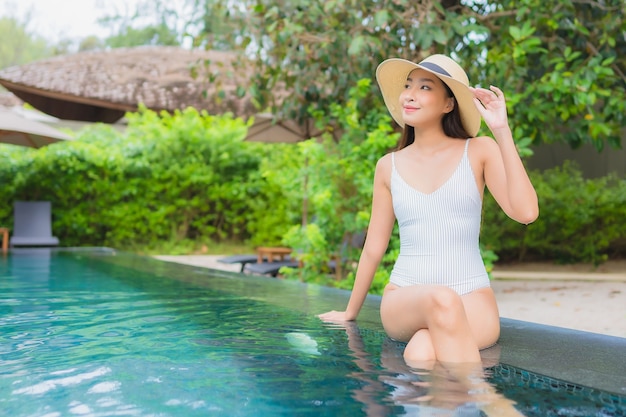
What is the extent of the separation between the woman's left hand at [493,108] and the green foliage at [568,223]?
9.66 m

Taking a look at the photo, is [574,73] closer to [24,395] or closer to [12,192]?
[24,395]

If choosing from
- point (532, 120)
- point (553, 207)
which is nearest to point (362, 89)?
point (532, 120)

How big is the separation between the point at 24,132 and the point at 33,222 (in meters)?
2.75

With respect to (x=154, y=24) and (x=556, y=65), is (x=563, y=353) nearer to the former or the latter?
(x=556, y=65)

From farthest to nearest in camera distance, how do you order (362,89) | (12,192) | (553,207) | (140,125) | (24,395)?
(140,125), (12,192), (553,207), (362,89), (24,395)

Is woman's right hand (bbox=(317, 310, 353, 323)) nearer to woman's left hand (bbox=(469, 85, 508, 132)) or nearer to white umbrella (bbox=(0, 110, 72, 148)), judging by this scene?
woman's left hand (bbox=(469, 85, 508, 132))

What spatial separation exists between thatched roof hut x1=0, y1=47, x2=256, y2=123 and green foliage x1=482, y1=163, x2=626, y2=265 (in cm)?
564

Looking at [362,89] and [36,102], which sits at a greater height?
[36,102]

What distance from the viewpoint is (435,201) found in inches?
105

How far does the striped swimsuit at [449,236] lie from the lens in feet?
8.63

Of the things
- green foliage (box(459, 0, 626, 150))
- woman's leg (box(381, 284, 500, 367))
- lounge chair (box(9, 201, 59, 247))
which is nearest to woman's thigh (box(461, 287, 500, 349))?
woman's leg (box(381, 284, 500, 367))

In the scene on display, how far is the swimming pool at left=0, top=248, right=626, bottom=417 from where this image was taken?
1866 millimetres

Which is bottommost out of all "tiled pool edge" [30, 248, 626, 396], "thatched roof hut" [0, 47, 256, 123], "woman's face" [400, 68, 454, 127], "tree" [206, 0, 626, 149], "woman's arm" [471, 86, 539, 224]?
"tiled pool edge" [30, 248, 626, 396]

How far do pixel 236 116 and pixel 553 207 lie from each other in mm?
7100
